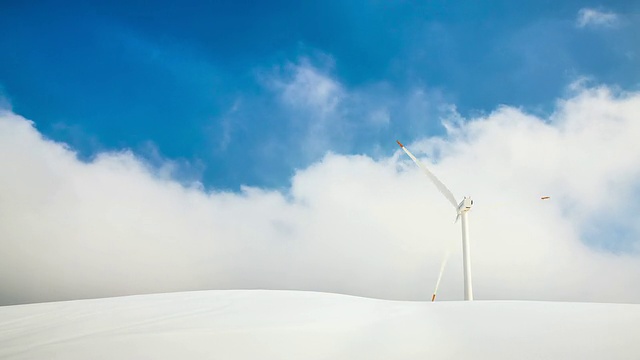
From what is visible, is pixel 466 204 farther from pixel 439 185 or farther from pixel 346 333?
pixel 346 333

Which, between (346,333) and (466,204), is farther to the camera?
(466,204)

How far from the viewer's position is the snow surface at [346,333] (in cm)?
351

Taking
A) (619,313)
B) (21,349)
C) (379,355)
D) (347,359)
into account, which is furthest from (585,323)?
(21,349)

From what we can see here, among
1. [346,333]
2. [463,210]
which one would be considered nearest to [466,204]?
[463,210]

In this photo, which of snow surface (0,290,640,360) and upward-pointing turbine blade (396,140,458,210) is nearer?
snow surface (0,290,640,360)

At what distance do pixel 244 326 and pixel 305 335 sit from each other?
828 mm

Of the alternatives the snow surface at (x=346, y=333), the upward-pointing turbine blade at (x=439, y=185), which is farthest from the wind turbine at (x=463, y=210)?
the snow surface at (x=346, y=333)

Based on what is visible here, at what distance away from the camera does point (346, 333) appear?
14.5ft

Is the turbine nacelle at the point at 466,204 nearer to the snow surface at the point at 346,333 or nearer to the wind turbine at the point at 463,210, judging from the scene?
the wind turbine at the point at 463,210

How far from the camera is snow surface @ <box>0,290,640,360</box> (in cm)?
351

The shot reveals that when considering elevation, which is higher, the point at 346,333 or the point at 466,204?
the point at 466,204

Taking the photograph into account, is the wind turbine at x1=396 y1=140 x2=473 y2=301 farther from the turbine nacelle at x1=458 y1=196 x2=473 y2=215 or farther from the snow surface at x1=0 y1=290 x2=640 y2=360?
the snow surface at x1=0 y1=290 x2=640 y2=360

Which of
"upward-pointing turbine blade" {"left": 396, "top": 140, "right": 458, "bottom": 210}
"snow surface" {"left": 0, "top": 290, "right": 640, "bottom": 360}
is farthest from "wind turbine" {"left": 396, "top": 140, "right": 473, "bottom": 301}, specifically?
"snow surface" {"left": 0, "top": 290, "right": 640, "bottom": 360}

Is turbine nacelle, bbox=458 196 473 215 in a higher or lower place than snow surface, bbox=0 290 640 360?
higher
